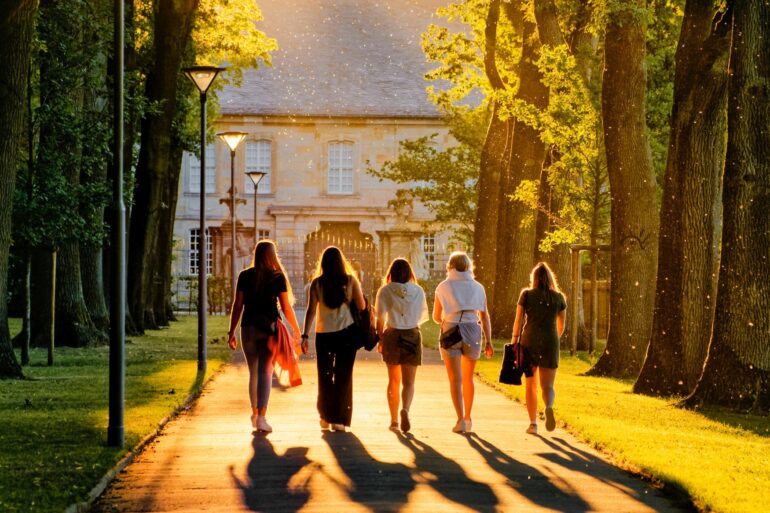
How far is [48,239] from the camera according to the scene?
24703 millimetres

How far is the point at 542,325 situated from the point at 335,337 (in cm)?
205

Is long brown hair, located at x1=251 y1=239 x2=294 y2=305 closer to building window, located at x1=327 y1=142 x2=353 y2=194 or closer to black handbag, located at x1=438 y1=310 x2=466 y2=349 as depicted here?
black handbag, located at x1=438 y1=310 x2=466 y2=349

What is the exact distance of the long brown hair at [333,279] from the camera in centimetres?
1436

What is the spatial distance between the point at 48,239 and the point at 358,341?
11771 mm

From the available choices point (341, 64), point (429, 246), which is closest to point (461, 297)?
point (429, 246)

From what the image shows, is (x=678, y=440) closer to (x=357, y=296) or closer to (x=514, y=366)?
(x=514, y=366)

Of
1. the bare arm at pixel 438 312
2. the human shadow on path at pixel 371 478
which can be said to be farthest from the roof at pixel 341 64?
the human shadow on path at pixel 371 478

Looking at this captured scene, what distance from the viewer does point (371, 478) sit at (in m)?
10.8

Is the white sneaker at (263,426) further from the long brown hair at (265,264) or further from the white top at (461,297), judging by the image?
the white top at (461,297)

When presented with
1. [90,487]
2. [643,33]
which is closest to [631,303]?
[643,33]

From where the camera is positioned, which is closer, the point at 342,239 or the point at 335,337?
the point at 335,337

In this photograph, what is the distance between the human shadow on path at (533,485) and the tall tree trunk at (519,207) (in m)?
19.6

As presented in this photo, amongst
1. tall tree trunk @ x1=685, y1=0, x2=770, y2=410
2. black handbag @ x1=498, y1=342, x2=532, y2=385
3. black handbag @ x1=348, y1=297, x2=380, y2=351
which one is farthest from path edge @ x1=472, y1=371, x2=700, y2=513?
tall tree trunk @ x1=685, y1=0, x2=770, y2=410

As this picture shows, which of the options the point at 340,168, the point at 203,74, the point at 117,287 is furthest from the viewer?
the point at 340,168
